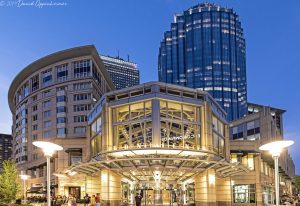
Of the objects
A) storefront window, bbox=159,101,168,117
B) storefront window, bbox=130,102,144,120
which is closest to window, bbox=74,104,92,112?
storefront window, bbox=130,102,144,120

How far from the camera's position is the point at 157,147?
45000 mm

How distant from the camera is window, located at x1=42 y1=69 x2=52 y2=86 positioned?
4354 inches

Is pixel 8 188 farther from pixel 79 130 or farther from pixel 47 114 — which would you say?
pixel 47 114

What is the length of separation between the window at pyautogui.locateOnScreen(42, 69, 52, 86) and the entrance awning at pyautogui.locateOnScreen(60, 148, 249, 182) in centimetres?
5934

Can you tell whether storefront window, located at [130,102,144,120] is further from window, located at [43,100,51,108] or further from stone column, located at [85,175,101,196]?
window, located at [43,100,51,108]

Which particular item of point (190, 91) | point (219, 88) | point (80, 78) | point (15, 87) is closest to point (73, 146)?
point (190, 91)

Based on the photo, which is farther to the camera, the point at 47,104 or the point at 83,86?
the point at 47,104

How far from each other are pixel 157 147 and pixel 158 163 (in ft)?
12.0

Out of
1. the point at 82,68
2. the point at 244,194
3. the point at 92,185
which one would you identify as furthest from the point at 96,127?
the point at 82,68

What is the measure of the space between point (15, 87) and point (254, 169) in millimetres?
85874

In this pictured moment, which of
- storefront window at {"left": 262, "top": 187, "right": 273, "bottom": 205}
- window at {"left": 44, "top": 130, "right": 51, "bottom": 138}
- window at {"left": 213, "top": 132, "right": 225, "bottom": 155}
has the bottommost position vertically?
storefront window at {"left": 262, "top": 187, "right": 273, "bottom": 205}

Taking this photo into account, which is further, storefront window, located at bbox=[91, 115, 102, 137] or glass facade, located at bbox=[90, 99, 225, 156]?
storefront window, located at bbox=[91, 115, 102, 137]

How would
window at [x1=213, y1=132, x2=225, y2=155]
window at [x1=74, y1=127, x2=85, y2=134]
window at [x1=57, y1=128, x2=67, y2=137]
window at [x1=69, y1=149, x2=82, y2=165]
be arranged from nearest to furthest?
1. window at [x1=213, y1=132, x2=225, y2=155]
2. window at [x1=69, y1=149, x2=82, y2=165]
3. window at [x1=74, y1=127, x2=85, y2=134]
4. window at [x1=57, y1=128, x2=67, y2=137]

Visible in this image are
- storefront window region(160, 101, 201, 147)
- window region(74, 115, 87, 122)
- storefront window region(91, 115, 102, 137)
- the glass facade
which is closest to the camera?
the glass facade
